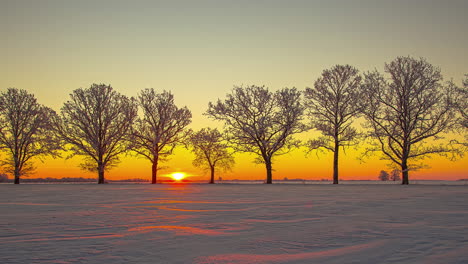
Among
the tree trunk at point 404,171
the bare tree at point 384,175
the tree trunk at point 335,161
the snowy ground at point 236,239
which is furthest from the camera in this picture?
the bare tree at point 384,175

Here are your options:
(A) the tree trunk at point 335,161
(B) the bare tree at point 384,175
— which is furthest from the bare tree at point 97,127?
(B) the bare tree at point 384,175

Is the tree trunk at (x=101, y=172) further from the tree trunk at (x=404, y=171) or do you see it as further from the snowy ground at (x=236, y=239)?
the snowy ground at (x=236, y=239)

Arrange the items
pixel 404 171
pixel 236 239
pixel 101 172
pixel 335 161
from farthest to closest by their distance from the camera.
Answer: pixel 101 172
pixel 335 161
pixel 404 171
pixel 236 239

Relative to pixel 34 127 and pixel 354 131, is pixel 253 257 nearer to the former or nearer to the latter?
pixel 354 131

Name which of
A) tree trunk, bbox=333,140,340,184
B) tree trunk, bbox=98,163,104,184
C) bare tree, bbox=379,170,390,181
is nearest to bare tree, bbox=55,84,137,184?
tree trunk, bbox=98,163,104,184

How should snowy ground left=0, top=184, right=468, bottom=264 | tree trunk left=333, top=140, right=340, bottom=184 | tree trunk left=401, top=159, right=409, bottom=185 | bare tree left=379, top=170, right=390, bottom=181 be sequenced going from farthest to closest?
bare tree left=379, top=170, right=390, bottom=181 < tree trunk left=333, top=140, right=340, bottom=184 < tree trunk left=401, top=159, right=409, bottom=185 < snowy ground left=0, top=184, right=468, bottom=264

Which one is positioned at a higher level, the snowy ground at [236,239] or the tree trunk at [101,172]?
the snowy ground at [236,239]

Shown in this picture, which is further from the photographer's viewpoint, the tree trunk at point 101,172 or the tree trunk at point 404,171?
Result: the tree trunk at point 101,172

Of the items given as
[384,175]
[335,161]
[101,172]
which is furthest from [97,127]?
[384,175]

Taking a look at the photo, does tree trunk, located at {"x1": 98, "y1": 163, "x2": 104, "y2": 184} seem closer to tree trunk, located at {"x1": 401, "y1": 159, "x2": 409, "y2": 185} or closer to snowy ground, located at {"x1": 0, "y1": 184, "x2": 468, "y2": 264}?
tree trunk, located at {"x1": 401, "y1": 159, "x2": 409, "y2": 185}

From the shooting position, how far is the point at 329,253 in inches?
151

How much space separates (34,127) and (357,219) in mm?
40693

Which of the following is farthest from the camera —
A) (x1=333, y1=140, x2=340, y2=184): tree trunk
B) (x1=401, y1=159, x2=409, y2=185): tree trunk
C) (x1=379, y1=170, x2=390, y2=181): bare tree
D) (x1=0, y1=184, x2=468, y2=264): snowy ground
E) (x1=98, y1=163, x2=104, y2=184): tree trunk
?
(x1=379, y1=170, x2=390, y2=181): bare tree

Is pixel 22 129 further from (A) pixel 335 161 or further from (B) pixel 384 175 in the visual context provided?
(B) pixel 384 175
